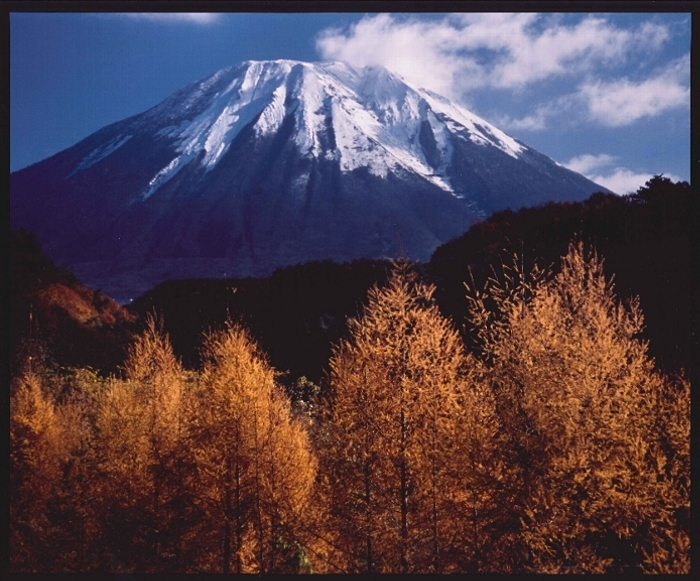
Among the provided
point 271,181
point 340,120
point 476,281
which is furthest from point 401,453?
point 340,120

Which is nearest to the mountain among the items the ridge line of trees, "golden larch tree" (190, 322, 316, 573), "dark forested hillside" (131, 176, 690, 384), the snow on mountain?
the snow on mountain

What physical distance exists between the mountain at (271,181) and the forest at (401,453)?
2.13m

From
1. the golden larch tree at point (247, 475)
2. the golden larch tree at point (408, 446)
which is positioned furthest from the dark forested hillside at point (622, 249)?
the golden larch tree at point (247, 475)

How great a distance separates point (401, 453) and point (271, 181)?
52.2 m

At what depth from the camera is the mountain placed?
1159 inches

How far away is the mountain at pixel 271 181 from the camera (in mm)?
29438

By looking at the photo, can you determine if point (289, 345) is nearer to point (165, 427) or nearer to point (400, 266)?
point (165, 427)

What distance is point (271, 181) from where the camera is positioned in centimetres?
5600

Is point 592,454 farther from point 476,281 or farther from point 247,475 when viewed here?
point 476,281

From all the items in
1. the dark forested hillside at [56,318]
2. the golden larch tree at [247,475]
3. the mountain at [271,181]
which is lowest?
the golden larch tree at [247,475]

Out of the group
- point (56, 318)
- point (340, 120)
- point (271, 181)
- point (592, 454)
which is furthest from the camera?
point (340, 120)

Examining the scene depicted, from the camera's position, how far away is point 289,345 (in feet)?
56.4

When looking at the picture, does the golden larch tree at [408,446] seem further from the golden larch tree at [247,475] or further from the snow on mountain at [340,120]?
the snow on mountain at [340,120]

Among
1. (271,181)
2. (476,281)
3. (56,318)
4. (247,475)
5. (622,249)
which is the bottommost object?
(247,475)
